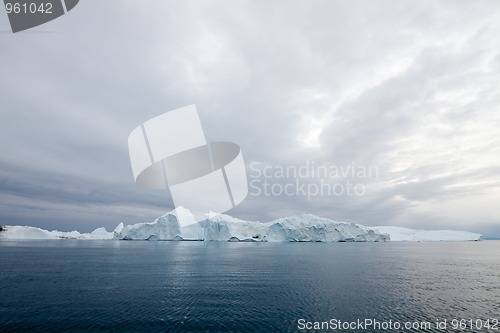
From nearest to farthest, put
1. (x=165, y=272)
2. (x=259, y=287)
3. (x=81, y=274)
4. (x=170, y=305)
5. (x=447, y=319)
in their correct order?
(x=447, y=319)
(x=170, y=305)
(x=259, y=287)
(x=81, y=274)
(x=165, y=272)

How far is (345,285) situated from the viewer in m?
42.3

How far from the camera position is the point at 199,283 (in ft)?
141

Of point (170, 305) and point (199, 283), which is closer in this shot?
point (170, 305)

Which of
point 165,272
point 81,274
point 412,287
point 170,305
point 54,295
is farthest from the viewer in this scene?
point 165,272

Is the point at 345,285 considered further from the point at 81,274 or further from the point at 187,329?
the point at 81,274

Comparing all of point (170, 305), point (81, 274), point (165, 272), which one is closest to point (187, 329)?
point (170, 305)

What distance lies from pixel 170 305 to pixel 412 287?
3697cm

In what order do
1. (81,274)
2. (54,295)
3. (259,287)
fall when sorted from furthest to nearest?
(81,274) < (259,287) < (54,295)

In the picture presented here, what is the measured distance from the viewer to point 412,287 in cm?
4278

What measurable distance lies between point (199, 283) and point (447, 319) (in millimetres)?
32232

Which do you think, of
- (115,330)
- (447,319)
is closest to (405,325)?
(447,319)

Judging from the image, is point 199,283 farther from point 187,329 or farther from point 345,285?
point 345,285

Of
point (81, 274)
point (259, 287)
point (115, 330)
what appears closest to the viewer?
point (115, 330)

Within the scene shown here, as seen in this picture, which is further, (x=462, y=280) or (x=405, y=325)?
(x=462, y=280)
